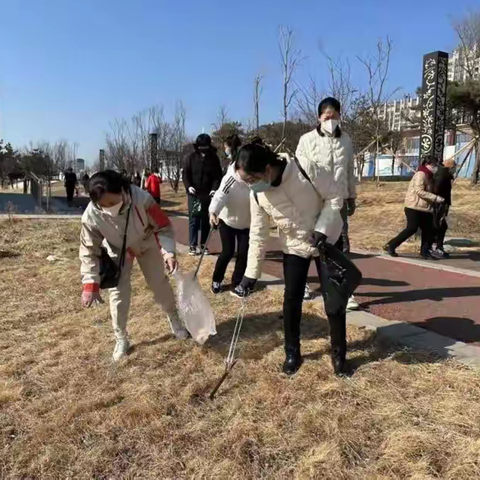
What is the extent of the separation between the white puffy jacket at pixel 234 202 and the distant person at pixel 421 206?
3.20 m

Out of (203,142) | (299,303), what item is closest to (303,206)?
(299,303)

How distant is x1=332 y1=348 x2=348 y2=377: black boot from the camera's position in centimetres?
320

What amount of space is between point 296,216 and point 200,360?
128 centimetres

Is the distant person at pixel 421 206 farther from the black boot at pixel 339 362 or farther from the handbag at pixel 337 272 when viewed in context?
the handbag at pixel 337 272

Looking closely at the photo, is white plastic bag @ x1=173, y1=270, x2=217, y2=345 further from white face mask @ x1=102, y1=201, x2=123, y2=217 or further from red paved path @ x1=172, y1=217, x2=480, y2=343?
red paved path @ x1=172, y1=217, x2=480, y2=343

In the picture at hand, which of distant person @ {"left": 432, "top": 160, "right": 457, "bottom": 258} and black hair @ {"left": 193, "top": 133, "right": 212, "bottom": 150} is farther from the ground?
black hair @ {"left": 193, "top": 133, "right": 212, "bottom": 150}

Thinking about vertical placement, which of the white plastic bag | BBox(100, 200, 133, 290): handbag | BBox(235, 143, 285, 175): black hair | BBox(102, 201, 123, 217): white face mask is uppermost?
BBox(235, 143, 285, 175): black hair

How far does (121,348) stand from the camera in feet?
12.5

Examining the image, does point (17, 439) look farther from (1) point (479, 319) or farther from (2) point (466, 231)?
(2) point (466, 231)

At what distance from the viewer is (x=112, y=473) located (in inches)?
97.7

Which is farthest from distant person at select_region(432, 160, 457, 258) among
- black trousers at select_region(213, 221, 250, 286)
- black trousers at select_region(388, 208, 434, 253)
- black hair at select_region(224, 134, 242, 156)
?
black trousers at select_region(213, 221, 250, 286)

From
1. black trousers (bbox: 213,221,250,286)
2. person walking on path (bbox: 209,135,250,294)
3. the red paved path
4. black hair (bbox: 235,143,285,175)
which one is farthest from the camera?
black trousers (bbox: 213,221,250,286)

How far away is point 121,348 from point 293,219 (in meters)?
1.67

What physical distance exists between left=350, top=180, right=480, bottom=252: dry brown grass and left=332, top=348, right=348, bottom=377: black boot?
5341mm
